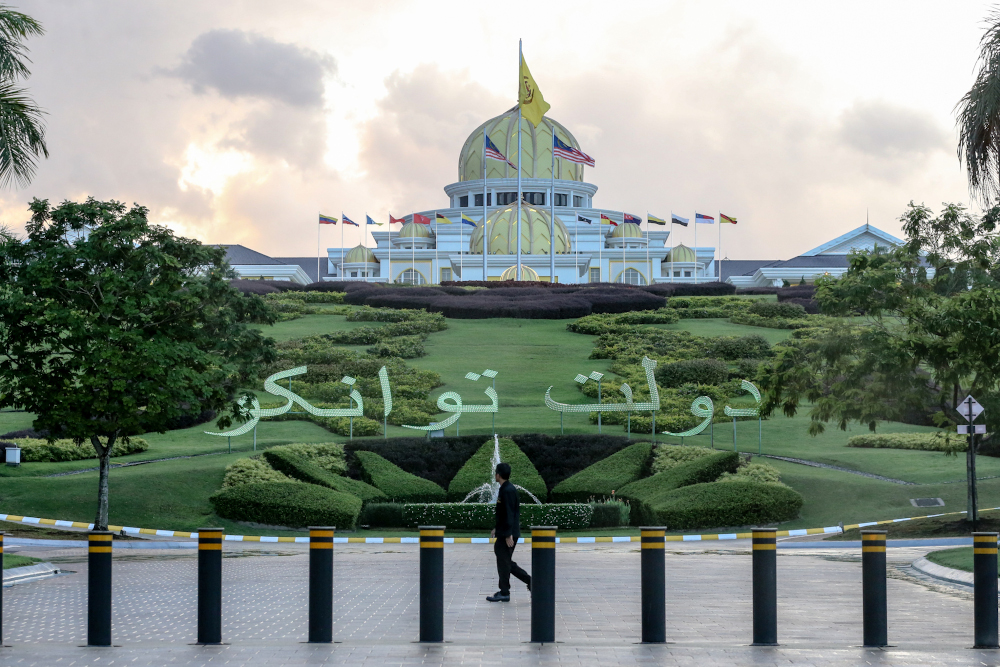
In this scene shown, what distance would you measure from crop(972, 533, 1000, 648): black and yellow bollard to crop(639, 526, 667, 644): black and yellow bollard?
231 cm

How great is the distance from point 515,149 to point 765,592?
216 ft

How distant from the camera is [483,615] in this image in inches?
382

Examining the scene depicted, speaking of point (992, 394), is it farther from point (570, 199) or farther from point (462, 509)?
point (570, 199)

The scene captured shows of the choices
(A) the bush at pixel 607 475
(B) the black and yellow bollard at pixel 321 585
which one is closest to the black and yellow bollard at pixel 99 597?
(B) the black and yellow bollard at pixel 321 585

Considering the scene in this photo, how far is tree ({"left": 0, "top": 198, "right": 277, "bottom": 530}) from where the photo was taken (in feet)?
58.2

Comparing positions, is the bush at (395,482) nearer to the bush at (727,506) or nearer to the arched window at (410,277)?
the bush at (727,506)

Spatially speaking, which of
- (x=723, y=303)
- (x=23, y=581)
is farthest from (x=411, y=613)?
(x=723, y=303)

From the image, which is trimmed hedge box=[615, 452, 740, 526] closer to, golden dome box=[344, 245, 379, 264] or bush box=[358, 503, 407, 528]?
bush box=[358, 503, 407, 528]

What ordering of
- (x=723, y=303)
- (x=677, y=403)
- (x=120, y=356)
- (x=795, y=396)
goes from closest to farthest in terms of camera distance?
(x=120, y=356) → (x=795, y=396) → (x=677, y=403) → (x=723, y=303)

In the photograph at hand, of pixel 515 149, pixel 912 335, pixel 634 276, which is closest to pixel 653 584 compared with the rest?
pixel 912 335

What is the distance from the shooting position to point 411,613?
9.95 meters

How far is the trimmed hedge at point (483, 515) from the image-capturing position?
20.2 m

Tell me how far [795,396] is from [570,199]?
193 ft

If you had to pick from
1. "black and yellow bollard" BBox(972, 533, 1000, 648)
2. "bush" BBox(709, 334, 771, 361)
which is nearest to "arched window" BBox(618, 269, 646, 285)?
"bush" BBox(709, 334, 771, 361)
